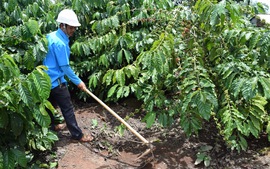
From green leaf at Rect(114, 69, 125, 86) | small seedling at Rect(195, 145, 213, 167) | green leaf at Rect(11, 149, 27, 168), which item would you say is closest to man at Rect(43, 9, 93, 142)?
green leaf at Rect(114, 69, 125, 86)

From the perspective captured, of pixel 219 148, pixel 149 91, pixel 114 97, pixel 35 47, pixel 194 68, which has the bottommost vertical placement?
pixel 219 148

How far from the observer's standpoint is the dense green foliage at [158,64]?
9.37 ft

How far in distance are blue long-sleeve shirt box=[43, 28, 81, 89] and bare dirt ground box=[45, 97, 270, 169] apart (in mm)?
775

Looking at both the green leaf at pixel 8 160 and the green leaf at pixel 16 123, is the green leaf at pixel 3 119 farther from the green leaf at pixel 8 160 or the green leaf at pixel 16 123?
the green leaf at pixel 8 160

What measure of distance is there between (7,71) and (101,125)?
6.01 feet

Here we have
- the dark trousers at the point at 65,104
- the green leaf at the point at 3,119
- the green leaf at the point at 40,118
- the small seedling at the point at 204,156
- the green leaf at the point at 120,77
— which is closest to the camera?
the green leaf at the point at 3,119

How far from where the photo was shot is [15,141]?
3.02m

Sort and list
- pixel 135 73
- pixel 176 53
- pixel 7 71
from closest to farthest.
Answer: pixel 7 71, pixel 176 53, pixel 135 73

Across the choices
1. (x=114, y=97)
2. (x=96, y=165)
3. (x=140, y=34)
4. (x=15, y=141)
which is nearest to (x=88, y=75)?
(x=114, y=97)

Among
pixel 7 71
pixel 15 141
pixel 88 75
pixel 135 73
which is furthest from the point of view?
pixel 88 75

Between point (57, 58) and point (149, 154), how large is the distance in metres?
1.40

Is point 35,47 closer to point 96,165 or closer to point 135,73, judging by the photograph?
point 135,73

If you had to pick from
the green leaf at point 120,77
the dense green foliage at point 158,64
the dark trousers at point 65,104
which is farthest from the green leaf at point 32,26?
the green leaf at point 120,77

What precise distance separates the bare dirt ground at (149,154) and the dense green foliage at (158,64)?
220 millimetres
